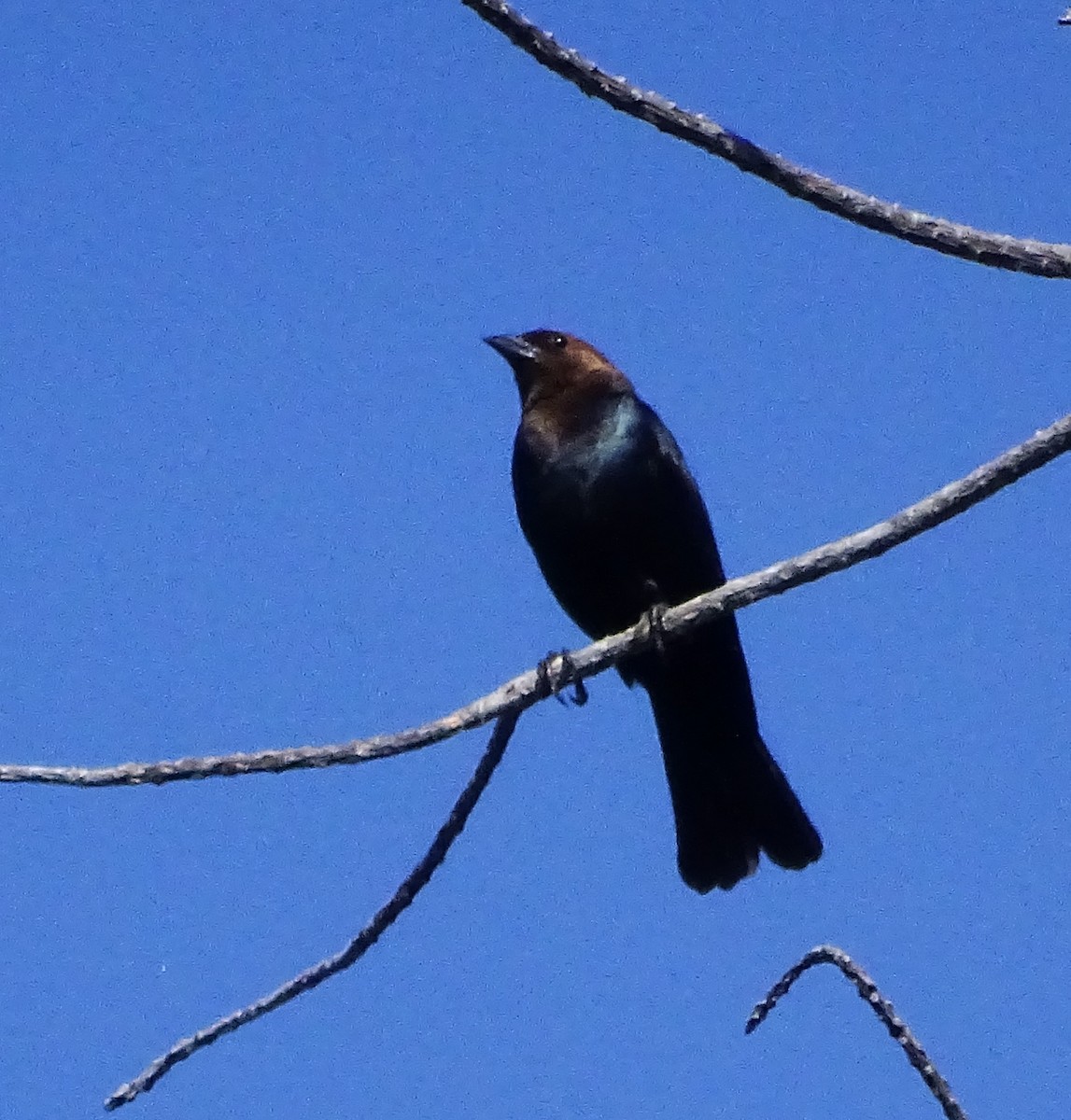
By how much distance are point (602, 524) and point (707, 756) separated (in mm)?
726

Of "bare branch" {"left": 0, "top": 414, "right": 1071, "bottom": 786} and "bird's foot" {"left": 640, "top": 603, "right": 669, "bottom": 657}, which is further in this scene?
"bird's foot" {"left": 640, "top": 603, "right": 669, "bottom": 657}

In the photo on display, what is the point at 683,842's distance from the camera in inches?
189

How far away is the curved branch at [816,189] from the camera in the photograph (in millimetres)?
2422

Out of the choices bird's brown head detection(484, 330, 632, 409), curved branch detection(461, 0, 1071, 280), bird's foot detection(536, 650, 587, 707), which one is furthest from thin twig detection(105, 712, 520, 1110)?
bird's brown head detection(484, 330, 632, 409)

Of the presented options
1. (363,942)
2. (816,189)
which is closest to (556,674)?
(363,942)

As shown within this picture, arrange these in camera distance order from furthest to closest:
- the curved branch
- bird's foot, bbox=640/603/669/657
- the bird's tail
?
the bird's tail
bird's foot, bbox=640/603/669/657
the curved branch

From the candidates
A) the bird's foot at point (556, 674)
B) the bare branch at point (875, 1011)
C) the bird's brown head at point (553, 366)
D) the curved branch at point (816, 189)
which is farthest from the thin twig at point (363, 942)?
the bird's brown head at point (553, 366)

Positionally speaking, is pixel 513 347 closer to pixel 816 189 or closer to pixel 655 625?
pixel 655 625

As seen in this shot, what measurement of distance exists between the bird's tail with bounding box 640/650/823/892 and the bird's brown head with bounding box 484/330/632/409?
32.6 inches

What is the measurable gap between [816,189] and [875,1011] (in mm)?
1205

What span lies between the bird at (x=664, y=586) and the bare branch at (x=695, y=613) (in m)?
1.34

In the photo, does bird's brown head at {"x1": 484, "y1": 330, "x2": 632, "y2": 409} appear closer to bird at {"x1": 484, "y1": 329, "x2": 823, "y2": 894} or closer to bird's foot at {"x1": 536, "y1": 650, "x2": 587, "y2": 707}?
bird at {"x1": 484, "y1": 329, "x2": 823, "y2": 894}

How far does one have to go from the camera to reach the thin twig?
2850mm

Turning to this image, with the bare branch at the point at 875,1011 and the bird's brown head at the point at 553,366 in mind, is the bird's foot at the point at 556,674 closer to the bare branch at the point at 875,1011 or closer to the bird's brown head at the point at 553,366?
the bare branch at the point at 875,1011
